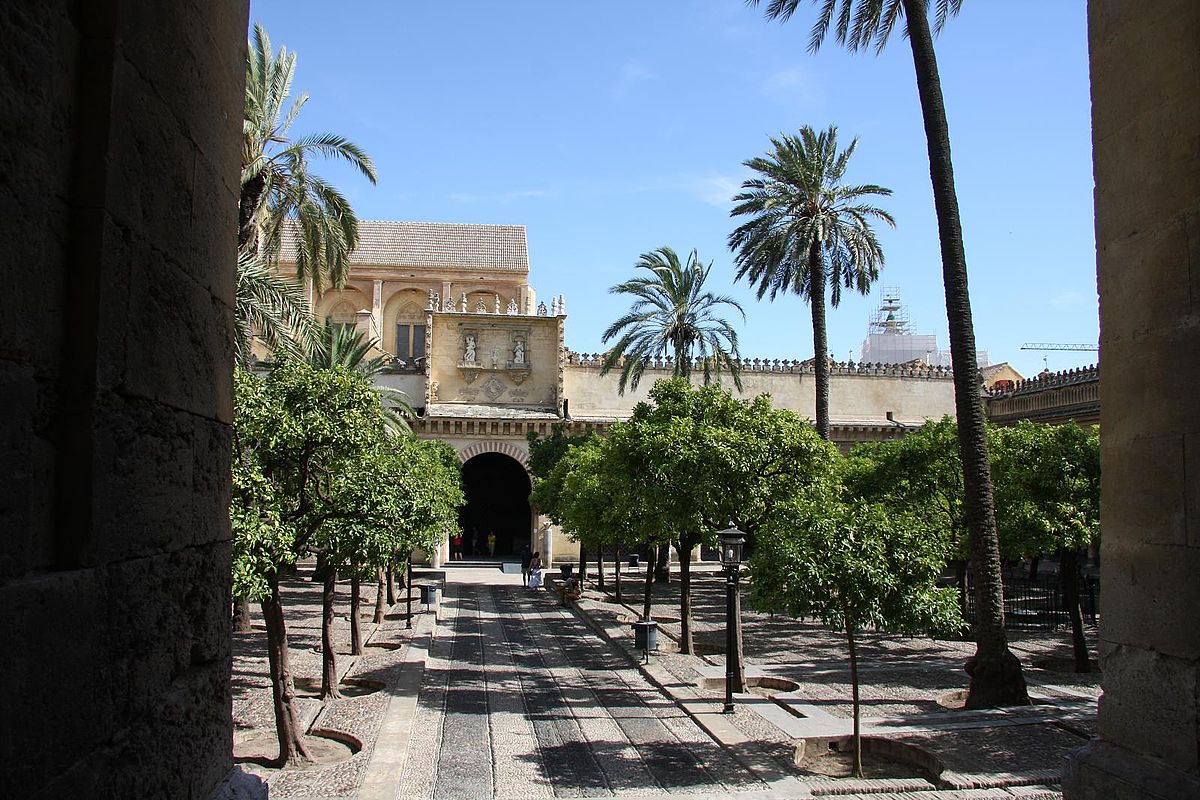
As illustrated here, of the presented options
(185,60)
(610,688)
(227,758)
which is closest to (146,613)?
(227,758)

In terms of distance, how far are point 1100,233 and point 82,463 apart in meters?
3.76

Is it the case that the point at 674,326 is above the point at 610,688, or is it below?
above

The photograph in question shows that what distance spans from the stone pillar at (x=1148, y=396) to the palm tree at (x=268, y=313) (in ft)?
38.6

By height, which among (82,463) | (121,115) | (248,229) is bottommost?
(82,463)

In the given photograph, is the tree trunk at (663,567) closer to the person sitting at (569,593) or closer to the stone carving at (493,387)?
the person sitting at (569,593)

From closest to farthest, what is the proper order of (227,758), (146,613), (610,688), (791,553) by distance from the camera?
(146,613) < (227,758) < (791,553) < (610,688)

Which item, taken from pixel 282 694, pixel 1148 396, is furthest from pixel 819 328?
pixel 1148 396

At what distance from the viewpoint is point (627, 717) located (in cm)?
1105

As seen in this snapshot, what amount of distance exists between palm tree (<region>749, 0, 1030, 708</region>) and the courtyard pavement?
0.64 meters

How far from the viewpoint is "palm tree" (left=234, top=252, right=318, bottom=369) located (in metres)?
13.4

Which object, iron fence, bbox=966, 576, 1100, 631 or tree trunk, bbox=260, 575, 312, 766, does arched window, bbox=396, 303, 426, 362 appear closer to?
iron fence, bbox=966, 576, 1100, 631

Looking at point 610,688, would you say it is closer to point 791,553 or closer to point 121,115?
point 791,553

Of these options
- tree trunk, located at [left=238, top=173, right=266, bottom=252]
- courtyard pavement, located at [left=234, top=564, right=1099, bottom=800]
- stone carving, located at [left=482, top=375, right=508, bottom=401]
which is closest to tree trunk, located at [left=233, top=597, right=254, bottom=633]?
courtyard pavement, located at [left=234, top=564, right=1099, bottom=800]

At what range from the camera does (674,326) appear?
2664 cm
